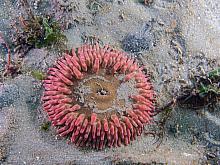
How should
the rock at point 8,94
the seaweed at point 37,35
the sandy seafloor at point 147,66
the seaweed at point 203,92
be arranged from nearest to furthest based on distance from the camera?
the sandy seafloor at point 147,66 < the rock at point 8,94 < the seaweed at point 203,92 < the seaweed at point 37,35

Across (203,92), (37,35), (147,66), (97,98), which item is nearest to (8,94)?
(37,35)

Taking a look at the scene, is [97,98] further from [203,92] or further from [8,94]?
[203,92]

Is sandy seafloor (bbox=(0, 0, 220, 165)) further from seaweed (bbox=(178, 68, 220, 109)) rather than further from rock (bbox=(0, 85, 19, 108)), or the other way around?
seaweed (bbox=(178, 68, 220, 109))

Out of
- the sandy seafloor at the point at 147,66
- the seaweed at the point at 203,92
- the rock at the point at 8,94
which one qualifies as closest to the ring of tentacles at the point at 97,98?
the sandy seafloor at the point at 147,66

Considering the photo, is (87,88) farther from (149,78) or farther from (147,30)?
(147,30)

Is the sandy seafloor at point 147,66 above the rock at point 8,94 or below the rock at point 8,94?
above

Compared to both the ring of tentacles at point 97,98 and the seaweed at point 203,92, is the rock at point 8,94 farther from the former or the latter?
the seaweed at point 203,92
